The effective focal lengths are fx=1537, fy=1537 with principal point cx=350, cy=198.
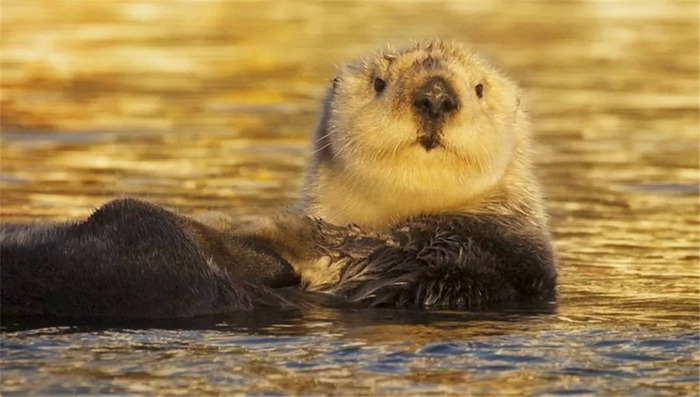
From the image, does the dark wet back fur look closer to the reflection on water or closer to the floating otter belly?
the floating otter belly

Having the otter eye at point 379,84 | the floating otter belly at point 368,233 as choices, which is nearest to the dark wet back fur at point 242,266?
the floating otter belly at point 368,233

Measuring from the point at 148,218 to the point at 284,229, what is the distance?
3.11 feet

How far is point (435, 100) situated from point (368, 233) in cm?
68

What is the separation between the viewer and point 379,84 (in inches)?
281

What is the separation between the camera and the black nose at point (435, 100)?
669 centimetres

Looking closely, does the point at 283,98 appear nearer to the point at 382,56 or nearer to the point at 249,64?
the point at 249,64

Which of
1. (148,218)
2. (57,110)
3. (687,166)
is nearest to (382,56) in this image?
(148,218)

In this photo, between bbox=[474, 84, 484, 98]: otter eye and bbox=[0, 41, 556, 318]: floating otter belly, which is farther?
bbox=[474, 84, 484, 98]: otter eye

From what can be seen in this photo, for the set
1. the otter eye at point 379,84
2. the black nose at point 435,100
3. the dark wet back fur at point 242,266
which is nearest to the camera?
the dark wet back fur at point 242,266

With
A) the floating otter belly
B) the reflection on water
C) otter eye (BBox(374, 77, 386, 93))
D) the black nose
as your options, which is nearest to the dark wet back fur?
the floating otter belly

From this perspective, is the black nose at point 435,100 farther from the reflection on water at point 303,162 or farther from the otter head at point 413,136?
the reflection on water at point 303,162

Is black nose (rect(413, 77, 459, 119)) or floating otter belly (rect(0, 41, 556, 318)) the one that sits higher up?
black nose (rect(413, 77, 459, 119))

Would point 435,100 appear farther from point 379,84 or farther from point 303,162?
point 303,162

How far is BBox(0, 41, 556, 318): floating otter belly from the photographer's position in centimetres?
585
